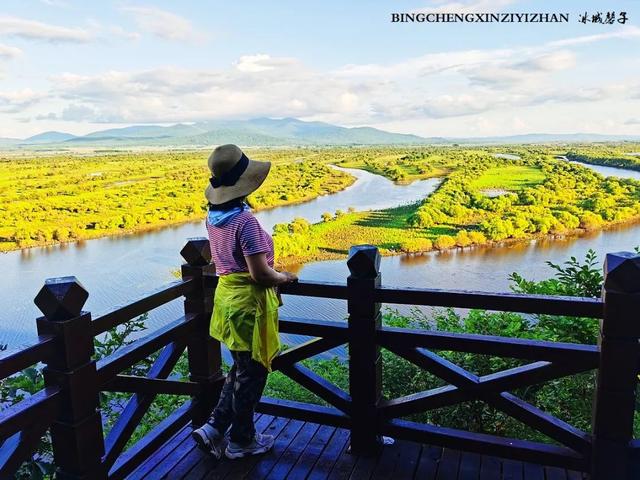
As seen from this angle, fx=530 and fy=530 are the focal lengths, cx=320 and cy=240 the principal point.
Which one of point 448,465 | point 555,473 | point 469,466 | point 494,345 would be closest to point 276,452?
point 448,465

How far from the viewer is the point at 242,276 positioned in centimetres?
241

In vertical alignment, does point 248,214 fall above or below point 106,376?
above

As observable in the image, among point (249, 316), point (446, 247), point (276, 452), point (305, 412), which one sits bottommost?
point (446, 247)

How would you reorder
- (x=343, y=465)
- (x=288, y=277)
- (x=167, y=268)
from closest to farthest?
(x=288, y=277), (x=343, y=465), (x=167, y=268)

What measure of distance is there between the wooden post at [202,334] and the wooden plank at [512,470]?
A: 1.63 meters

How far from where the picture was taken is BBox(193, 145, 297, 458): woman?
232 cm

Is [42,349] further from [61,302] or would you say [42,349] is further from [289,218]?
[289,218]

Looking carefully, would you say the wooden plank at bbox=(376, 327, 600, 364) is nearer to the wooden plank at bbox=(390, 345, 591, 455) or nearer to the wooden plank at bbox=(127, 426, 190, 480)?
the wooden plank at bbox=(390, 345, 591, 455)

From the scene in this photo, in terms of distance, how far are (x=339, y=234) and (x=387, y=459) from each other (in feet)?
106

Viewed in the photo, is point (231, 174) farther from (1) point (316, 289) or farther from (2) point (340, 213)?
(2) point (340, 213)

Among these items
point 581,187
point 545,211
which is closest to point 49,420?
point 545,211

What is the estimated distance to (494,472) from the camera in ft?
8.46

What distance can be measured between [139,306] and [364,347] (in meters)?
1.12

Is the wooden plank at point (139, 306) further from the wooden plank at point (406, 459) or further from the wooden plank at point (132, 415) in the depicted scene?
the wooden plank at point (406, 459)
